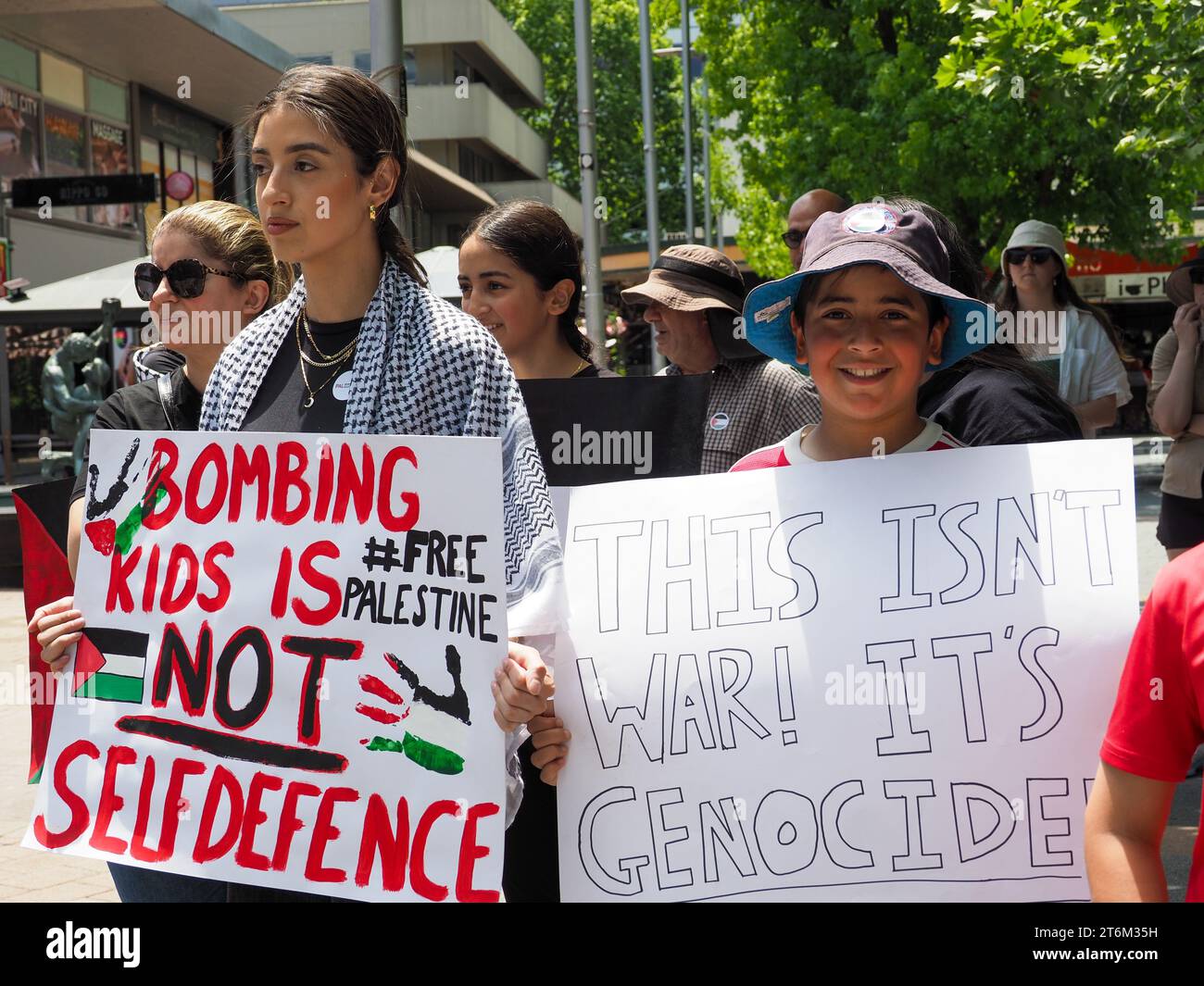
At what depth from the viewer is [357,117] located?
2.54 m

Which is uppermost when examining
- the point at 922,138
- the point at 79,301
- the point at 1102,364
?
the point at 922,138

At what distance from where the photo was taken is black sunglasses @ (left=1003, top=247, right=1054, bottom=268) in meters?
5.66

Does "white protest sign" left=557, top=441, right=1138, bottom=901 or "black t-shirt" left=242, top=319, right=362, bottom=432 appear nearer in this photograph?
"white protest sign" left=557, top=441, right=1138, bottom=901

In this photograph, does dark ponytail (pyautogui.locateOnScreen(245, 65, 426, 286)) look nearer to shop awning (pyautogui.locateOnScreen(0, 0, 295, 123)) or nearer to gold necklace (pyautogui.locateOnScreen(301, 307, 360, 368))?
gold necklace (pyautogui.locateOnScreen(301, 307, 360, 368))

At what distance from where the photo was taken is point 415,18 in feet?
138

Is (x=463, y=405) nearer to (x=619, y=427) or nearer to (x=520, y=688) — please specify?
(x=520, y=688)

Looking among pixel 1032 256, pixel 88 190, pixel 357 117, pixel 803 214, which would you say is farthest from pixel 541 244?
pixel 88 190

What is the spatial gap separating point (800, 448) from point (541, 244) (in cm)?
150

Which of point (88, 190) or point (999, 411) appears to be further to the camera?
point (88, 190)

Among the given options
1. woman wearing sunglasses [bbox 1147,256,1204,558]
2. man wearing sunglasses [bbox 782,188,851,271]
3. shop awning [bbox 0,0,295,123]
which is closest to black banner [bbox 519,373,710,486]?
man wearing sunglasses [bbox 782,188,851,271]

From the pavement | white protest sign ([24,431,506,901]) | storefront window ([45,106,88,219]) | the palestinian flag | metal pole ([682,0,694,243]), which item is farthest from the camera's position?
metal pole ([682,0,694,243])

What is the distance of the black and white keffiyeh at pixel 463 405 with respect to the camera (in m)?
2.41

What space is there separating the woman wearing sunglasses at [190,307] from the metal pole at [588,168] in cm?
1084

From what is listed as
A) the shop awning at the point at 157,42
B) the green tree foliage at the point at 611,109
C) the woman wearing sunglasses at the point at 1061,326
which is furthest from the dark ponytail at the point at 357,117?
the green tree foliage at the point at 611,109
